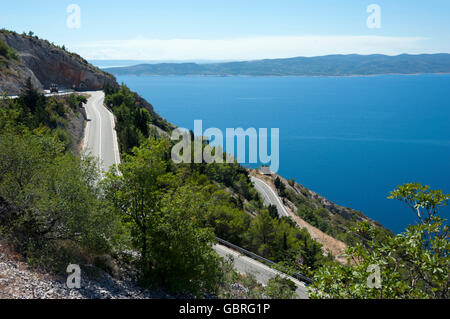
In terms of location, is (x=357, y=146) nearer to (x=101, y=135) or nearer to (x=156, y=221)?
(x=101, y=135)

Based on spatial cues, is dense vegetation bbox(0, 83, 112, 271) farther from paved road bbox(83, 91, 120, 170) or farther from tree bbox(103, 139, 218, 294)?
paved road bbox(83, 91, 120, 170)

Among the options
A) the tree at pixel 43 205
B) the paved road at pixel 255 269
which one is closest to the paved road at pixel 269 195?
the paved road at pixel 255 269

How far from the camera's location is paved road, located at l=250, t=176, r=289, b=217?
2070 inches

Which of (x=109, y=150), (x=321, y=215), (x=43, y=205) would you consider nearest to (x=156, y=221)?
(x=43, y=205)

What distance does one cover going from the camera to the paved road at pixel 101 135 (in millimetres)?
34700

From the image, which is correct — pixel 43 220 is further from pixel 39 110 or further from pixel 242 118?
pixel 242 118

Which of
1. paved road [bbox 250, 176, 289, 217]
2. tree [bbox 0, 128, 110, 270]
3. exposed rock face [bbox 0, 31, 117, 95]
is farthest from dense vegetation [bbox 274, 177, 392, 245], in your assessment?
exposed rock face [bbox 0, 31, 117, 95]

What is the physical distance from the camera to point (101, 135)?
4206cm

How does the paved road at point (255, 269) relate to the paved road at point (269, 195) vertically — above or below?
above

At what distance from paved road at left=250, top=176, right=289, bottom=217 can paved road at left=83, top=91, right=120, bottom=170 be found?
27.4 m

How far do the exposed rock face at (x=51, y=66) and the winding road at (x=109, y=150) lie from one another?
6501mm

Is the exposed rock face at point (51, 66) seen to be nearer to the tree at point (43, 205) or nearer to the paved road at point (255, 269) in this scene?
the tree at point (43, 205)

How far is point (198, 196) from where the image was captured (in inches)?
579
